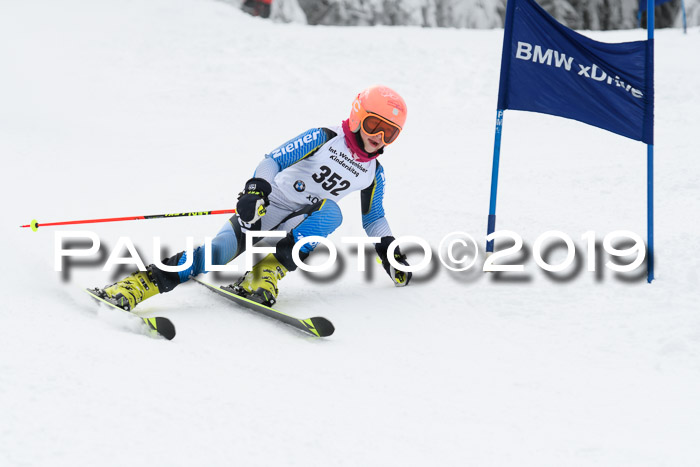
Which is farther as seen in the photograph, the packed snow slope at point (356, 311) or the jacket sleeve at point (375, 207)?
the jacket sleeve at point (375, 207)

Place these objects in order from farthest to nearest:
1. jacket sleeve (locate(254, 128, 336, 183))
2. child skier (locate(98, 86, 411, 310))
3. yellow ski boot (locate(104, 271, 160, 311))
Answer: jacket sleeve (locate(254, 128, 336, 183)) < child skier (locate(98, 86, 411, 310)) < yellow ski boot (locate(104, 271, 160, 311))

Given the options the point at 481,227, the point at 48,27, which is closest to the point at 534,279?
the point at 481,227

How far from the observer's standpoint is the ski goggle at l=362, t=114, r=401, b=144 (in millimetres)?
4199

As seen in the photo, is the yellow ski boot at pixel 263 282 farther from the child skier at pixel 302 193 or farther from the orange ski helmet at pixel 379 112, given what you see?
the orange ski helmet at pixel 379 112

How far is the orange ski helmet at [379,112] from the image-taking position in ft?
13.7

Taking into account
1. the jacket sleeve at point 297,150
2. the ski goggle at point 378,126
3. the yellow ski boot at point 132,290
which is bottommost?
the yellow ski boot at point 132,290

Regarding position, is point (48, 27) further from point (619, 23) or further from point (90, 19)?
point (619, 23)

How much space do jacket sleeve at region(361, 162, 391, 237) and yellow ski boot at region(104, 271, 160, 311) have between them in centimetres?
155

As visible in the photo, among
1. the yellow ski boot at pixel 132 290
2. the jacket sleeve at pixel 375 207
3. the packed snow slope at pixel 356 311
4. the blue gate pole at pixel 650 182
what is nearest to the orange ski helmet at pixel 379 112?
the jacket sleeve at pixel 375 207

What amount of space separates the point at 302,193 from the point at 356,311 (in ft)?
2.76

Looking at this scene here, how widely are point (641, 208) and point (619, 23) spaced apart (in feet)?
50.9

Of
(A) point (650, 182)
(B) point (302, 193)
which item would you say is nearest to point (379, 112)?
(B) point (302, 193)

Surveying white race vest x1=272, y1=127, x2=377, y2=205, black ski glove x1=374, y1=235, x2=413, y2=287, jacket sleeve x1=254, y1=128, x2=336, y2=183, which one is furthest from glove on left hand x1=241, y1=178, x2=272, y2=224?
black ski glove x1=374, y1=235, x2=413, y2=287

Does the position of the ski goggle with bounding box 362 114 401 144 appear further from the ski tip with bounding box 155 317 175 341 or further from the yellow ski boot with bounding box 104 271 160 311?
the ski tip with bounding box 155 317 175 341
